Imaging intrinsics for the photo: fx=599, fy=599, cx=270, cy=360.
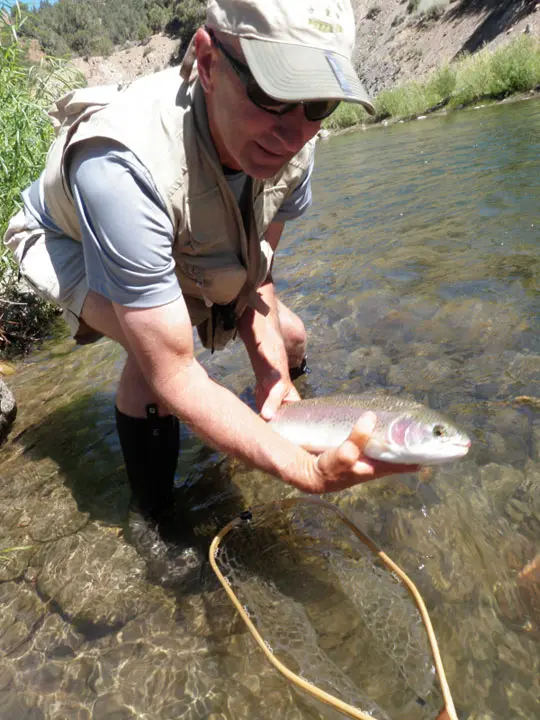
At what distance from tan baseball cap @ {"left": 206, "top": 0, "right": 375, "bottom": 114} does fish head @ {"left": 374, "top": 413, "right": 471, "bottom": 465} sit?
43.4 inches

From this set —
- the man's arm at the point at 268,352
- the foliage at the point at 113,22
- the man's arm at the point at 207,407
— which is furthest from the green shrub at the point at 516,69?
the foliage at the point at 113,22

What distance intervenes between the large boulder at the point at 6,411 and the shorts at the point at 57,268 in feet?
5.13

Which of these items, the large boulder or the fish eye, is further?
the large boulder

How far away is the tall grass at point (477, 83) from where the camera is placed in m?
20.3

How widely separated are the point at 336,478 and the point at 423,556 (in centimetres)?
82

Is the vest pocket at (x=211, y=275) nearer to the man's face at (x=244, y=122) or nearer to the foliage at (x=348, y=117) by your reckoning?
the man's face at (x=244, y=122)

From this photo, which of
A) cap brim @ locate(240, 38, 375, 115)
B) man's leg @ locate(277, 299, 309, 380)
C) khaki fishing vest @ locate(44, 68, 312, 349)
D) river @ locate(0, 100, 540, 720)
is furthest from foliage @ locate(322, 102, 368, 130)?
cap brim @ locate(240, 38, 375, 115)

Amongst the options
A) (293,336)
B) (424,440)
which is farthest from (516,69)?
(424,440)

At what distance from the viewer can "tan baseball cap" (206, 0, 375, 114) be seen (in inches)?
70.7

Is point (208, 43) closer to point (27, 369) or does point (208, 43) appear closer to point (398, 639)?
point (398, 639)

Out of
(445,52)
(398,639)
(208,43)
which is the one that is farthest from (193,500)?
(445,52)

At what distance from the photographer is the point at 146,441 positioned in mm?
2889

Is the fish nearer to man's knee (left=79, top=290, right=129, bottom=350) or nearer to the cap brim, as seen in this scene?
man's knee (left=79, top=290, right=129, bottom=350)

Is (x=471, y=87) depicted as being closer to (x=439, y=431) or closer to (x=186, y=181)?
(x=186, y=181)
